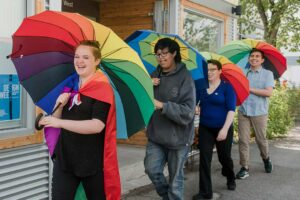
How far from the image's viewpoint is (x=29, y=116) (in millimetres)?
4598

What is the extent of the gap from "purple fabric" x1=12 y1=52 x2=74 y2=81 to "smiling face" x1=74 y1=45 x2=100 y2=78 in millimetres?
244

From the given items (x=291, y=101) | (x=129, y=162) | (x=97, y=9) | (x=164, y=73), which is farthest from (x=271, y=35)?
(x=164, y=73)

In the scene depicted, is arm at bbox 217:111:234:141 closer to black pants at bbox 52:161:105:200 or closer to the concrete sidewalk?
the concrete sidewalk

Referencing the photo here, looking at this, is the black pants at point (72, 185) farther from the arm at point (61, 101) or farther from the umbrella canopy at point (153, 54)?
the umbrella canopy at point (153, 54)

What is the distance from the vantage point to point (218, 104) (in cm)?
533

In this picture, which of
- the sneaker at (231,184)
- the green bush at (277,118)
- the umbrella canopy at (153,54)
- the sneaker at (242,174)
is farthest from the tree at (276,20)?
the umbrella canopy at (153,54)

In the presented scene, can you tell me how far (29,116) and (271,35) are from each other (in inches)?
486

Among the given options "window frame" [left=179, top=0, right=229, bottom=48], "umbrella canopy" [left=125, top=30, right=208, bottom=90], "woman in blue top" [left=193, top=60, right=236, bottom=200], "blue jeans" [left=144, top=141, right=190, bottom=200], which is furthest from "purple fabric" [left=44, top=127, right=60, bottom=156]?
"window frame" [left=179, top=0, right=229, bottom=48]

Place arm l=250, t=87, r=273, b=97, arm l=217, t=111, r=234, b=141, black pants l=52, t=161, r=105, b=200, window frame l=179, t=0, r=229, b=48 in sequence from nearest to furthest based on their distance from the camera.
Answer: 1. black pants l=52, t=161, r=105, b=200
2. arm l=217, t=111, r=234, b=141
3. arm l=250, t=87, r=273, b=97
4. window frame l=179, t=0, r=229, b=48

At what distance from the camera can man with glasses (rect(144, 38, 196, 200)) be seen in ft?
14.0

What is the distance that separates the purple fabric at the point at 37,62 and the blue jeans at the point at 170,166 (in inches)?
62.0

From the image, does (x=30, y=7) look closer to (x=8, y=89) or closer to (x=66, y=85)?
(x=8, y=89)

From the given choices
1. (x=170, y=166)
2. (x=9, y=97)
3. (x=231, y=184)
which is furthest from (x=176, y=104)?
(x=231, y=184)

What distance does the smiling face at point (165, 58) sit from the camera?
14.0 ft
